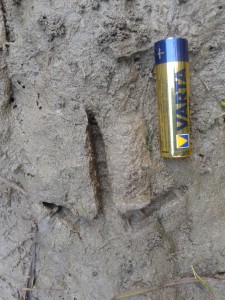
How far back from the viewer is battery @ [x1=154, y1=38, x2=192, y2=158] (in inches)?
53.9

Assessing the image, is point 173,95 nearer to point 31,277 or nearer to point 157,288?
point 157,288

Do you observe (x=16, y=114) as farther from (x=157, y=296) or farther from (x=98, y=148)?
(x=157, y=296)

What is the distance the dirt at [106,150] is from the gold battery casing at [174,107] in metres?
0.11

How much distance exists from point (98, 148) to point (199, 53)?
0.64 m

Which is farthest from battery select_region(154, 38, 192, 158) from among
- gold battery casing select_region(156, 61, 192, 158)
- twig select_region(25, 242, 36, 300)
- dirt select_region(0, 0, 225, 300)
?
twig select_region(25, 242, 36, 300)

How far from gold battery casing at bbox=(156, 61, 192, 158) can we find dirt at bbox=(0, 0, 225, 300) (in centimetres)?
11

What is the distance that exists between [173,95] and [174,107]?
0.05 metres

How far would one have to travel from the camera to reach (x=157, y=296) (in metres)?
1.64

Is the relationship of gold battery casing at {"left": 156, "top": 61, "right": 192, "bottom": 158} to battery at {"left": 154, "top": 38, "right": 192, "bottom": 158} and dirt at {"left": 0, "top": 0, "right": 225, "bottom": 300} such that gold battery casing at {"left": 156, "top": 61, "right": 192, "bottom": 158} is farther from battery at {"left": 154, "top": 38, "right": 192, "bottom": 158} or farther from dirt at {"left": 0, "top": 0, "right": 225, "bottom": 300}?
dirt at {"left": 0, "top": 0, "right": 225, "bottom": 300}

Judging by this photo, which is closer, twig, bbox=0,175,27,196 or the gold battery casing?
the gold battery casing

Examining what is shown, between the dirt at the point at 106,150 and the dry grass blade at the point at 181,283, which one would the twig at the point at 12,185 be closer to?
the dirt at the point at 106,150

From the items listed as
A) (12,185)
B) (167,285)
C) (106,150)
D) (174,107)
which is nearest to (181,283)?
(167,285)

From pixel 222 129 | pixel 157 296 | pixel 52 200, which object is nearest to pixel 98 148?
pixel 52 200

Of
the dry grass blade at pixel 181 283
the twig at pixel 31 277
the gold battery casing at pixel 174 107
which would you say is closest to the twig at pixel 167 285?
the dry grass blade at pixel 181 283
